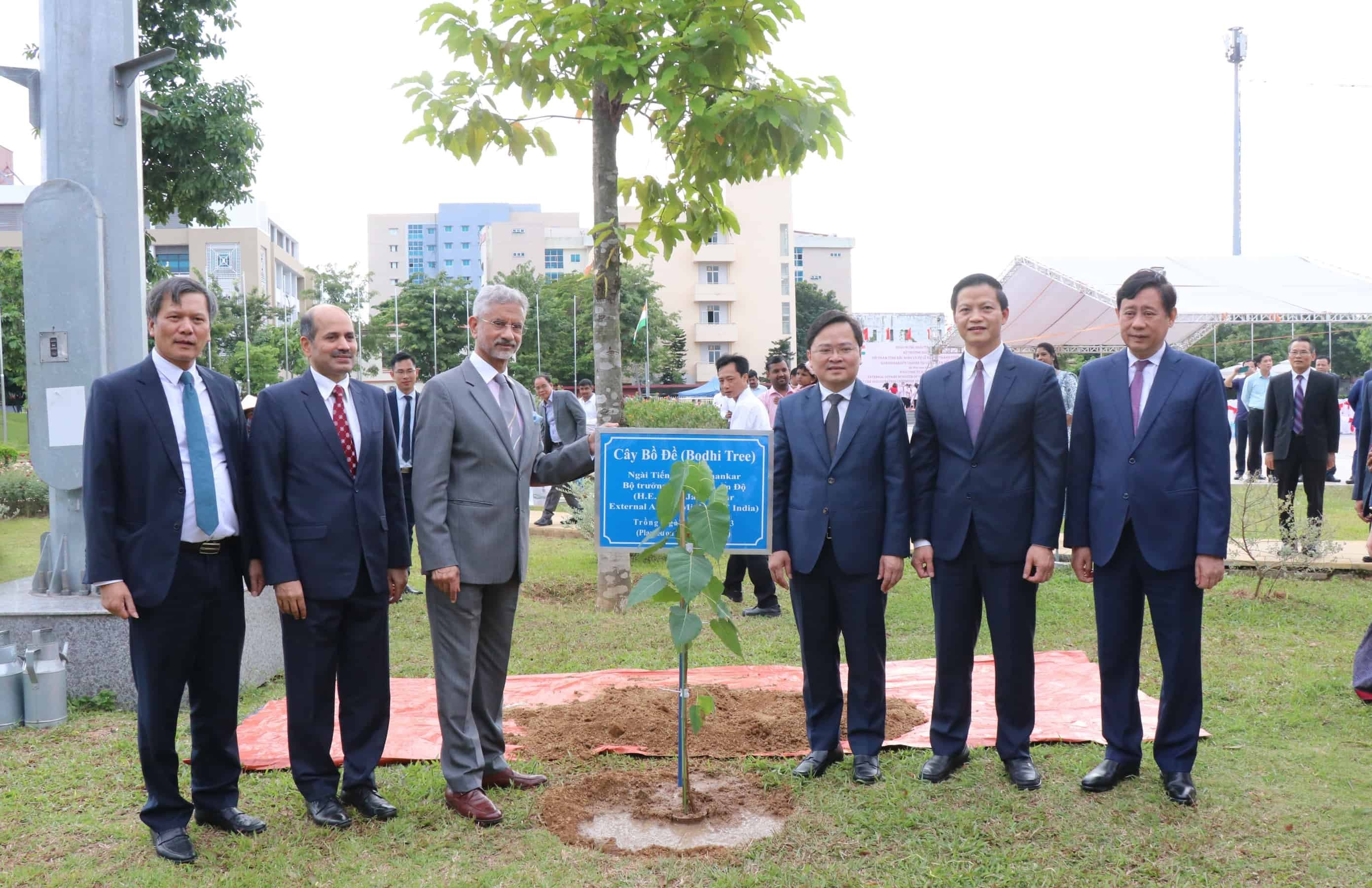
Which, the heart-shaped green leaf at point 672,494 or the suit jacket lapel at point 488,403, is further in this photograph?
the suit jacket lapel at point 488,403

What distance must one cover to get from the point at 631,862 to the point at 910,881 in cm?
96

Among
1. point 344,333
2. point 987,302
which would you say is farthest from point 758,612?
point 344,333

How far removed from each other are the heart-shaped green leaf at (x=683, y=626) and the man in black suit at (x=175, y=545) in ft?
5.25

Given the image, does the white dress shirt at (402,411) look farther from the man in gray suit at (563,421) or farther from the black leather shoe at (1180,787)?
the black leather shoe at (1180,787)

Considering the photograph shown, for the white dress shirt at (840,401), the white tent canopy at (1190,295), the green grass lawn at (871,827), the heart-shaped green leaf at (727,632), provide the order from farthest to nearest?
the white tent canopy at (1190,295) → the white dress shirt at (840,401) → the heart-shaped green leaf at (727,632) → the green grass lawn at (871,827)

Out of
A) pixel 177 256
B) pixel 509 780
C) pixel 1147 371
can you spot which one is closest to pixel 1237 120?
pixel 1147 371

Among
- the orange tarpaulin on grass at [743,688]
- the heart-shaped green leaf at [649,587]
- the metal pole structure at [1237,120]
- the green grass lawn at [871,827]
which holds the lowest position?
the orange tarpaulin on grass at [743,688]

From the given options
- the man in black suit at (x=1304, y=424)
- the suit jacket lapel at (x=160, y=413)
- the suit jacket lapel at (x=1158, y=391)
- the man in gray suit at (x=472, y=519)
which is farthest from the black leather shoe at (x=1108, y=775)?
the man in black suit at (x=1304, y=424)

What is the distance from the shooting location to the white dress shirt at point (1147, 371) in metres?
4.18

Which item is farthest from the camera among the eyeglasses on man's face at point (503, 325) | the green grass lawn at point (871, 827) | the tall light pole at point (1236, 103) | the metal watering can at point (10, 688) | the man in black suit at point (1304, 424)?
the tall light pole at point (1236, 103)

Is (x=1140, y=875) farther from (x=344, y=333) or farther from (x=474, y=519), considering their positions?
(x=344, y=333)

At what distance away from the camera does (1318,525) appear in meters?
8.41

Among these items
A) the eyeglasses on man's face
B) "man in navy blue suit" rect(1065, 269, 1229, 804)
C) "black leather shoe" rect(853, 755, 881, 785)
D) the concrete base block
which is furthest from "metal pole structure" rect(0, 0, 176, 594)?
"man in navy blue suit" rect(1065, 269, 1229, 804)

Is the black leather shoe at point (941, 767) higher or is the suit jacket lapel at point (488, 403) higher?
the suit jacket lapel at point (488, 403)
